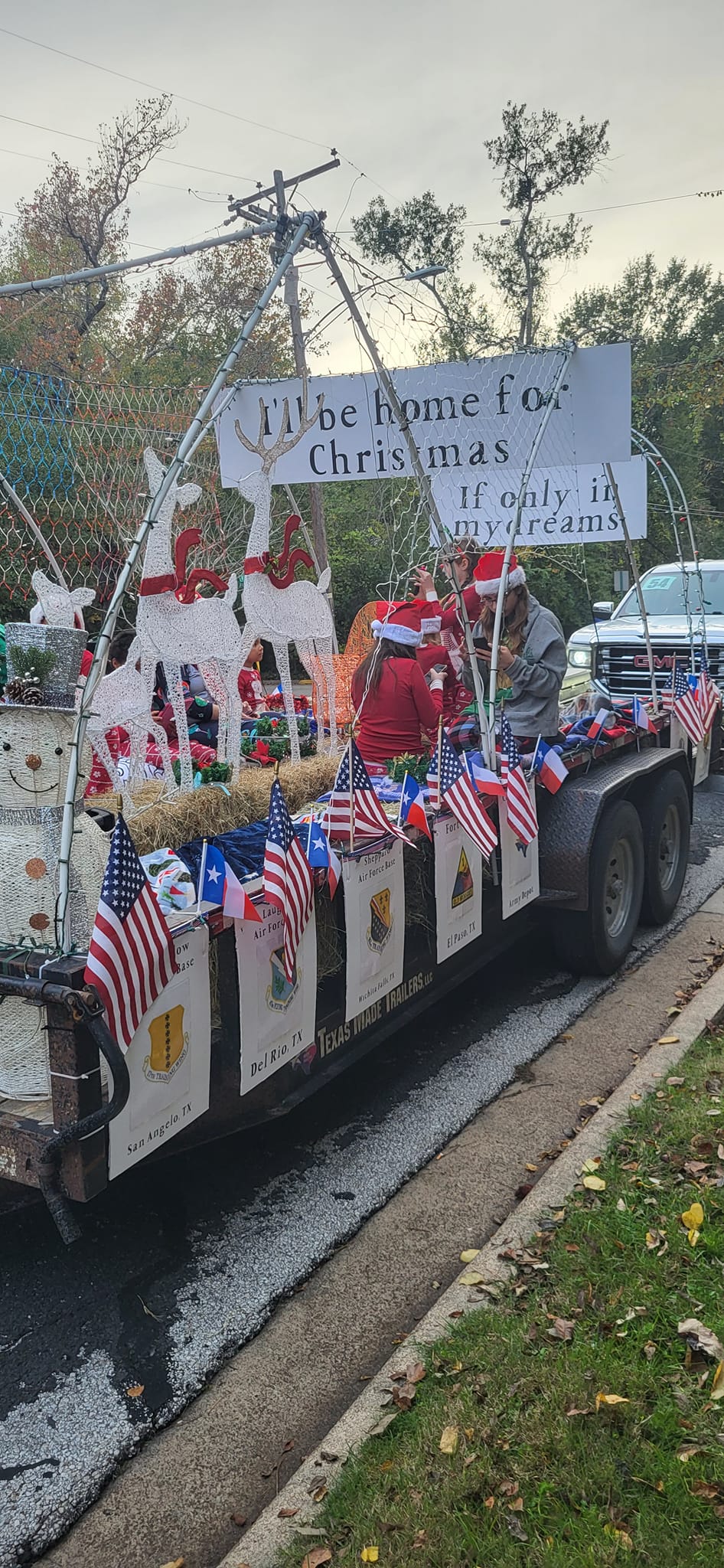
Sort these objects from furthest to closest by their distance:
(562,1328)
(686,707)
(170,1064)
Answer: (686,707) < (170,1064) < (562,1328)

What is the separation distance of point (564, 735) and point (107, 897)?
3.81 m

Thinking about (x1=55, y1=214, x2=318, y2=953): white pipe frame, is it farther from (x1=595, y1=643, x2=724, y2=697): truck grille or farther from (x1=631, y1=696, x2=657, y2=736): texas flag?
(x1=595, y1=643, x2=724, y2=697): truck grille

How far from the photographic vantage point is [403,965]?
167 inches

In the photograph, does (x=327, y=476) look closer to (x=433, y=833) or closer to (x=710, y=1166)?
(x=433, y=833)

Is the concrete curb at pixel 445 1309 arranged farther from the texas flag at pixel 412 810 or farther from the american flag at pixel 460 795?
the texas flag at pixel 412 810

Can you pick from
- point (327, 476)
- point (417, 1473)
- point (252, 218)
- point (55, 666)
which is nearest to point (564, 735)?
point (327, 476)

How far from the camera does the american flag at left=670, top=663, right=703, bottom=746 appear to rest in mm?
7090

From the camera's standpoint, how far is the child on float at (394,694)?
5.32m

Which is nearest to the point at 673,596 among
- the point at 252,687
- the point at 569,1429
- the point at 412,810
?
the point at 252,687

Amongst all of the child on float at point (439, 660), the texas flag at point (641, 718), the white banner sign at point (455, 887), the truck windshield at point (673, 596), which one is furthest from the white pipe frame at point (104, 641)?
the truck windshield at point (673, 596)

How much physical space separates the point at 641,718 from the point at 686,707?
30.1 inches

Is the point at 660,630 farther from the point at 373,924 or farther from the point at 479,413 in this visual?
the point at 373,924

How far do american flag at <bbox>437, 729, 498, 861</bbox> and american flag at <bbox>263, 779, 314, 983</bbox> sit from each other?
0.92 metres

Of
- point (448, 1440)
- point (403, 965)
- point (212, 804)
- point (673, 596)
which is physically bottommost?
point (448, 1440)
